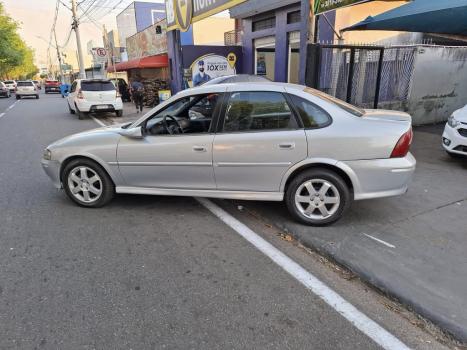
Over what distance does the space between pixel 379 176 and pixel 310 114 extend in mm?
991

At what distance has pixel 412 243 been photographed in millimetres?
3701


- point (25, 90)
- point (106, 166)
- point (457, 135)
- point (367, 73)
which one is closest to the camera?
point (106, 166)

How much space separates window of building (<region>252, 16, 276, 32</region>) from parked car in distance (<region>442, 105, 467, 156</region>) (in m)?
9.79

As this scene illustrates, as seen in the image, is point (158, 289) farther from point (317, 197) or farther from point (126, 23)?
point (126, 23)

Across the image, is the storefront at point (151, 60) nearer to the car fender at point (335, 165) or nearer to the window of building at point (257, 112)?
the window of building at point (257, 112)

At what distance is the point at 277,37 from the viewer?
1417 centimetres

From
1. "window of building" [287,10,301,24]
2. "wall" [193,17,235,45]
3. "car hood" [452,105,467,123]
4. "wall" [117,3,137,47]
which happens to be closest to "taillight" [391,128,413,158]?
"car hood" [452,105,467,123]

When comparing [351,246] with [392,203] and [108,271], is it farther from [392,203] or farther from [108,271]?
[108,271]

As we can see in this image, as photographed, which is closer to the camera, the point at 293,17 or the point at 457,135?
the point at 457,135

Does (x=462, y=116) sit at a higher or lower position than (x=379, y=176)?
higher

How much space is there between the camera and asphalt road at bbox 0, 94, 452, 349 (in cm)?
248

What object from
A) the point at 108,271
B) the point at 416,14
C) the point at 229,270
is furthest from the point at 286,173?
the point at 416,14

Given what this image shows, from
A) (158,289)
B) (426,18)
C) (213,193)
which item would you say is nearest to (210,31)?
(426,18)

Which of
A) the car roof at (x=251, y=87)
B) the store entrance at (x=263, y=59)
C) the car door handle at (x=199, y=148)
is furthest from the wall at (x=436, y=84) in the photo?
the store entrance at (x=263, y=59)
